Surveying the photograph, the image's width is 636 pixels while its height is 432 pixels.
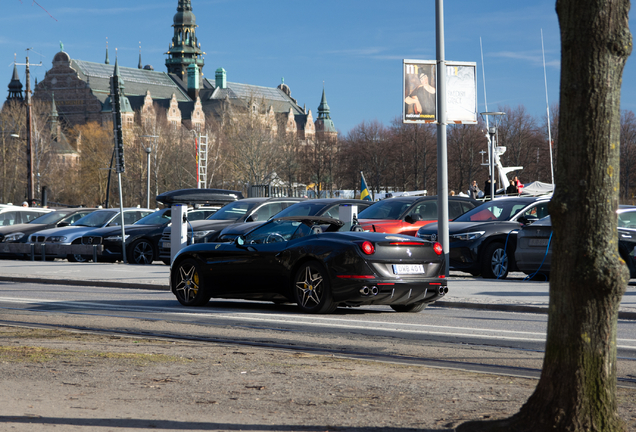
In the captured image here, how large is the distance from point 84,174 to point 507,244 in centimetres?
8234

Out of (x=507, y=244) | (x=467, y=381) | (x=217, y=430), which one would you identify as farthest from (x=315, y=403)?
(x=507, y=244)

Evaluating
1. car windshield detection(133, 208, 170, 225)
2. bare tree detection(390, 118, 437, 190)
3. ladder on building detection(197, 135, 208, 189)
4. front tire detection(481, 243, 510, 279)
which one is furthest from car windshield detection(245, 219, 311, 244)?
bare tree detection(390, 118, 437, 190)

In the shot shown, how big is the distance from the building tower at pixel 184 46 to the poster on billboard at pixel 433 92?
15718 cm

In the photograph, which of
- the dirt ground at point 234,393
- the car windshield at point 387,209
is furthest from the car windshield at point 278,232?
the car windshield at point 387,209

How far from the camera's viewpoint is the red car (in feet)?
61.4

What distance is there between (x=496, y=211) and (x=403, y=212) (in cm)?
231

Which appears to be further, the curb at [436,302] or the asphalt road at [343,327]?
the curb at [436,302]

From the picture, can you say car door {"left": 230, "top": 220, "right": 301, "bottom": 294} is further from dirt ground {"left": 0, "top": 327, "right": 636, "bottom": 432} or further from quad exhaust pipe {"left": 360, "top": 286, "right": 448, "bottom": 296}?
dirt ground {"left": 0, "top": 327, "right": 636, "bottom": 432}

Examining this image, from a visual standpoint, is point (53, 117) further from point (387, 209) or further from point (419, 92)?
point (419, 92)

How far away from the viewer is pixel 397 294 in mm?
10672

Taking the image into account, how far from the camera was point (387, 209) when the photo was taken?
19.7m

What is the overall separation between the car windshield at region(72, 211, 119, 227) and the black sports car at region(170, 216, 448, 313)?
49.8ft

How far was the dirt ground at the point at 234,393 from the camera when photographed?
4742 millimetres

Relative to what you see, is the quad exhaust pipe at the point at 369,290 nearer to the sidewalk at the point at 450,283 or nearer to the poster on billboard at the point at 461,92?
the sidewalk at the point at 450,283
